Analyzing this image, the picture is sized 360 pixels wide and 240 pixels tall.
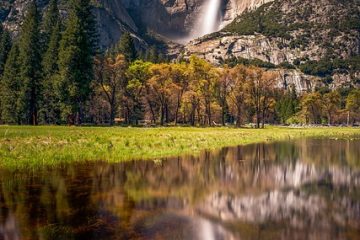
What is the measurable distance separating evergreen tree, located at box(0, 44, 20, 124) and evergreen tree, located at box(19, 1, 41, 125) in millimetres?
3921

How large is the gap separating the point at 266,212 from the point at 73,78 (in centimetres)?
5353

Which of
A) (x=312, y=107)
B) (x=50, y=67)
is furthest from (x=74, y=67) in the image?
(x=312, y=107)

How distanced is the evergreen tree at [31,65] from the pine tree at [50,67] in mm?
1454

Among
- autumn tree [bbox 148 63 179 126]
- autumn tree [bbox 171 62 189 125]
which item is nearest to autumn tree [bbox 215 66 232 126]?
autumn tree [bbox 171 62 189 125]

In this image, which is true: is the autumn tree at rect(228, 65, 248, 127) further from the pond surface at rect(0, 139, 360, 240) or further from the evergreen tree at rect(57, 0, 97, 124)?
the pond surface at rect(0, 139, 360, 240)

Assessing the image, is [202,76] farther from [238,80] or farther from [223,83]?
[238,80]

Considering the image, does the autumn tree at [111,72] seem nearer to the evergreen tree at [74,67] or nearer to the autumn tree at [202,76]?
the evergreen tree at [74,67]

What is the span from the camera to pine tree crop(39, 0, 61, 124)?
227 feet

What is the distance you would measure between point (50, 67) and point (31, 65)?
3258 mm

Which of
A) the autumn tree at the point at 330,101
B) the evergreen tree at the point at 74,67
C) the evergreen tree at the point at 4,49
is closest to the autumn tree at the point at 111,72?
the evergreen tree at the point at 74,67

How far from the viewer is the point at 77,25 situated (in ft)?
207

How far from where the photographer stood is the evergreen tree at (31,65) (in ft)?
224

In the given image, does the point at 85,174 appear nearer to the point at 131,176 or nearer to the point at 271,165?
the point at 131,176

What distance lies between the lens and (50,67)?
69.7 metres
